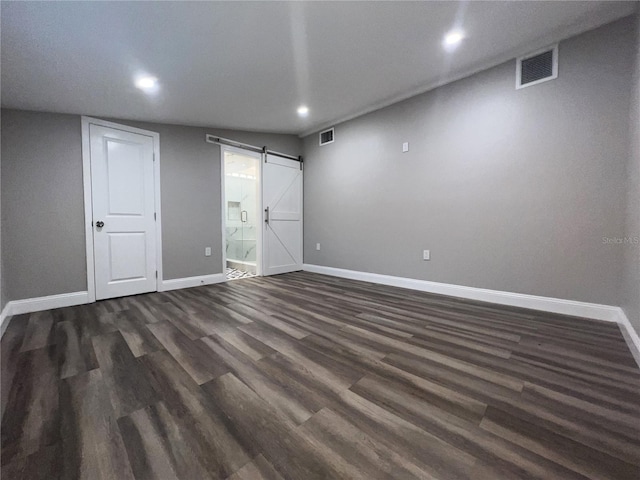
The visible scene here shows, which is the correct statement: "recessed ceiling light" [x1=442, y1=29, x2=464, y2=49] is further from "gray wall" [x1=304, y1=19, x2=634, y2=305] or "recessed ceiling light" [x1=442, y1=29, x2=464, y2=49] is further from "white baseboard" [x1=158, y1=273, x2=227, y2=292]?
"white baseboard" [x1=158, y1=273, x2=227, y2=292]

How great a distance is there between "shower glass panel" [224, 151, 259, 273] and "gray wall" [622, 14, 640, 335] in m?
5.22

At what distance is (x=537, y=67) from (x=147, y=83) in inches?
150

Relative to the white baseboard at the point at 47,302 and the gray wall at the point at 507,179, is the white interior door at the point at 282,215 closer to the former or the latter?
the gray wall at the point at 507,179

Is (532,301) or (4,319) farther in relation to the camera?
(532,301)

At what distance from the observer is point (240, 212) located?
6.01 meters

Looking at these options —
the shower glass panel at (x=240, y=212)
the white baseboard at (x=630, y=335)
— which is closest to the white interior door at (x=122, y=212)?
the shower glass panel at (x=240, y=212)

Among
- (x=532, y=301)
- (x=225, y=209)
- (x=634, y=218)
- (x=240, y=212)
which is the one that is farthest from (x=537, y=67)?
(x=240, y=212)

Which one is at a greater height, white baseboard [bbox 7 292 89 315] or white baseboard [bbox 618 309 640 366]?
white baseboard [bbox 618 309 640 366]

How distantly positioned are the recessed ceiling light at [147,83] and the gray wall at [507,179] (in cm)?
264

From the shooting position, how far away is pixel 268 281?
4059mm

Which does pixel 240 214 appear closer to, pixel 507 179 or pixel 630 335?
pixel 507 179

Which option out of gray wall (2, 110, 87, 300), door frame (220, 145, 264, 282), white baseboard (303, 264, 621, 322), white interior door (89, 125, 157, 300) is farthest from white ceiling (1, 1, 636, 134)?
white baseboard (303, 264, 621, 322)

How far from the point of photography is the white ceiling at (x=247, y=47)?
179 centimetres

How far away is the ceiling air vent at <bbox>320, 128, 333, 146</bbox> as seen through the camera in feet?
14.3
